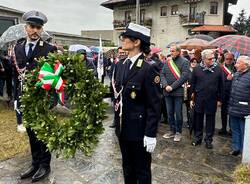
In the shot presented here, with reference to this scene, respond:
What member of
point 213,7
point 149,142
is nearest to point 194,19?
point 213,7

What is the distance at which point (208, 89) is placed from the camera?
577 cm

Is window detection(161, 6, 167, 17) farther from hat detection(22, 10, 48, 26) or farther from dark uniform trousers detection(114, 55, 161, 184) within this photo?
dark uniform trousers detection(114, 55, 161, 184)

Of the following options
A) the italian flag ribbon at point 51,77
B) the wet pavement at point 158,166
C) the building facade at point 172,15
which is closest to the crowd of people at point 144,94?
the wet pavement at point 158,166

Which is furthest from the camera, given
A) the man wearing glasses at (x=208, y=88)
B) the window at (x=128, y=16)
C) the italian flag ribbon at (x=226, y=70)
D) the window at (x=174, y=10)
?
the window at (x=128, y=16)

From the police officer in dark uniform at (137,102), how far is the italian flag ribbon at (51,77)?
2.65 feet

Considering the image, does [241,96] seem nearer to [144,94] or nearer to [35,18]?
[144,94]

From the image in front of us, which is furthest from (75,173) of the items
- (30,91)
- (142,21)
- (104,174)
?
(142,21)

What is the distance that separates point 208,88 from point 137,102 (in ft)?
9.75

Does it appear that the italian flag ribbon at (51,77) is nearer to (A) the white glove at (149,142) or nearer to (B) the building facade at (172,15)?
(A) the white glove at (149,142)

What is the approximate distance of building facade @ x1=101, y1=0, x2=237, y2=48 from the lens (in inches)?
1287

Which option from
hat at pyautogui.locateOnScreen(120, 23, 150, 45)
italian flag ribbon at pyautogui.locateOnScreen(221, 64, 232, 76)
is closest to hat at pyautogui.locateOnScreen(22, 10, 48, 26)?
hat at pyautogui.locateOnScreen(120, 23, 150, 45)

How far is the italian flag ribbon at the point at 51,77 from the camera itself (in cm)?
375

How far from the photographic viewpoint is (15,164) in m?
4.82

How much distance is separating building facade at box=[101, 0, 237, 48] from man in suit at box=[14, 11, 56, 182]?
28.1 meters
